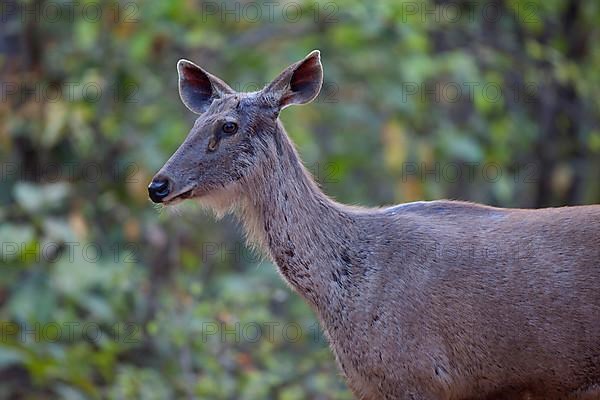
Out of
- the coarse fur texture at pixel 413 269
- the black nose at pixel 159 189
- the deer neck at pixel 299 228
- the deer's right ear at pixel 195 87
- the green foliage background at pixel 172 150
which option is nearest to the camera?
the coarse fur texture at pixel 413 269

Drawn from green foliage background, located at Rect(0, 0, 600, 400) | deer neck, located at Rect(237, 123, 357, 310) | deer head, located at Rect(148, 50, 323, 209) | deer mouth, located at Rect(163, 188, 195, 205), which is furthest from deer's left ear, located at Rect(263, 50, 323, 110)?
green foliage background, located at Rect(0, 0, 600, 400)

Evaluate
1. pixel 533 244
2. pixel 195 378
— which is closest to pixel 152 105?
pixel 195 378

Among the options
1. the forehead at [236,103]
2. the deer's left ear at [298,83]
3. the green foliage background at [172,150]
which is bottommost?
the green foliage background at [172,150]

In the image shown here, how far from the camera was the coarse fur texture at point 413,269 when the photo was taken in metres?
4.80

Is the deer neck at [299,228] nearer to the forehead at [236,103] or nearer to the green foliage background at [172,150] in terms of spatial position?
the forehead at [236,103]

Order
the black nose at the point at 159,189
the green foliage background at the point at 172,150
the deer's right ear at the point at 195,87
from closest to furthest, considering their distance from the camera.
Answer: the black nose at the point at 159,189 < the deer's right ear at the point at 195,87 < the green foliage background at the point at 172,150

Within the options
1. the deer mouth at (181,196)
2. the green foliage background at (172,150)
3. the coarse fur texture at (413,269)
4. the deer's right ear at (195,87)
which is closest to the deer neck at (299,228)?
the coarse fur texture at (413,269)

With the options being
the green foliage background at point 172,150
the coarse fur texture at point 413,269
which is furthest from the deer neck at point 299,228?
the green foliage background at point 172,150

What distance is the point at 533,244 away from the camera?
16.1 feet

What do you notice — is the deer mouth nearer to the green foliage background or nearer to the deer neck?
the deer neck

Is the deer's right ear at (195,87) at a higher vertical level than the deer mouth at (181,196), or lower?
higher

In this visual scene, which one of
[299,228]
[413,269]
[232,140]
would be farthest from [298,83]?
[413,269]

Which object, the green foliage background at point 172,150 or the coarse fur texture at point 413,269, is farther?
the green foliage background at point 172,150

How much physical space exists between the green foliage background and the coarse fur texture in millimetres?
2394
